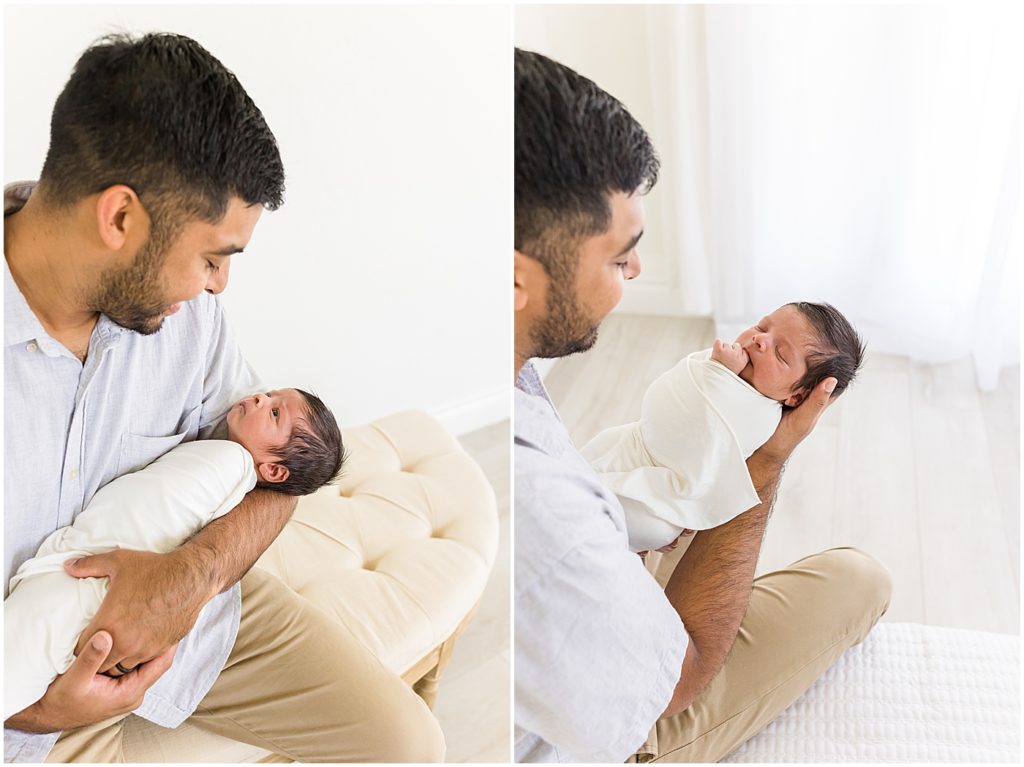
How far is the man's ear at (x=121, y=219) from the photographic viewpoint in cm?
76

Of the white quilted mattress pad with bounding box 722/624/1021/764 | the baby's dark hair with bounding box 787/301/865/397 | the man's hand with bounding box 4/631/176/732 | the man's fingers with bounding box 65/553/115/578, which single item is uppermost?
the baby's dark hair with bounding box 787/301/865/397

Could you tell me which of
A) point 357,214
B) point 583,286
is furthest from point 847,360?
point 357,214

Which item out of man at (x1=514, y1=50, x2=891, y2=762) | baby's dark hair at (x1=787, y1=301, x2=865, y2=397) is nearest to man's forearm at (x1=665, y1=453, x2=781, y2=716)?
man at (x1=514, y1=50, x2=891, y2=762)

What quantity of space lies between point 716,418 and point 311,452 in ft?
1.34

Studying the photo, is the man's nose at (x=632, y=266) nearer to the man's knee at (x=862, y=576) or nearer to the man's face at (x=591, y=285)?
the man's face at (x=591, y=285)

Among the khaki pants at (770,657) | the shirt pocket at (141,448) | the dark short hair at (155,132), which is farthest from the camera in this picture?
the khaki pants at (770,657)

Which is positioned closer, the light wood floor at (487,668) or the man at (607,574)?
the man at (607,574)

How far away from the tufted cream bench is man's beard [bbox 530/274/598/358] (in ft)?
0.71

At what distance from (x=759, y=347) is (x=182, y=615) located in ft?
2.00

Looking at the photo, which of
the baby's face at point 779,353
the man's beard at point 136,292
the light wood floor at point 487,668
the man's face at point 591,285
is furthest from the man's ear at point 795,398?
the man's beard at point 136,292

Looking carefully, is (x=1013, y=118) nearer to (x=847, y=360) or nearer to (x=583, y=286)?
(x=847, y=360)

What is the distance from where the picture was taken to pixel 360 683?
98 cm

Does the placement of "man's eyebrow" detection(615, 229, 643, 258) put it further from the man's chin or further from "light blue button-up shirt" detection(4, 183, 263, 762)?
"light blue button-up shirt" detection(4, 183, 263, 762)

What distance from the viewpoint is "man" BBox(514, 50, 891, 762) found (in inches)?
30.8
